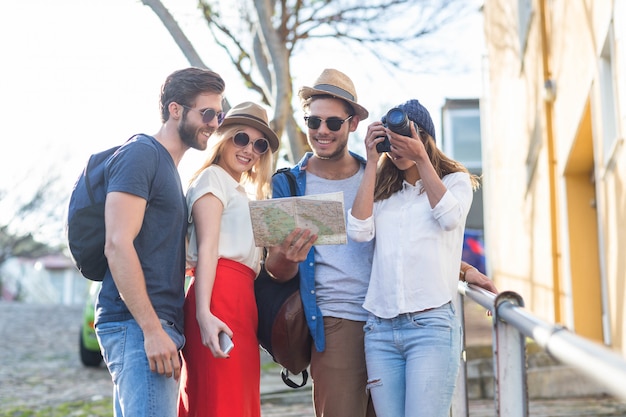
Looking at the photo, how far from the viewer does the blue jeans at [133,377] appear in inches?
115

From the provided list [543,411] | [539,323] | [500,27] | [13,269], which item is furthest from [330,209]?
[13,269]

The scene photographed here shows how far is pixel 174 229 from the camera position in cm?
310

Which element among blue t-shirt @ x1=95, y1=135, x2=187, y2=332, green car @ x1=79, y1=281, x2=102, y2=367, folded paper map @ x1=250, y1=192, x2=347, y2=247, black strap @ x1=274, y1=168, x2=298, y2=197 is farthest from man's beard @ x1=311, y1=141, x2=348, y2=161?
green car @ x1=79, y1=281, x2=102, y2=367

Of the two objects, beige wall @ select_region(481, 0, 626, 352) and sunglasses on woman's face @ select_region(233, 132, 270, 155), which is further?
beige wall @ select_region(481, 0, 626, 352)

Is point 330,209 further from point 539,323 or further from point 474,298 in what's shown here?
point 539,323

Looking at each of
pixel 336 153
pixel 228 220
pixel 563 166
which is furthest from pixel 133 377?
pixel 563 166

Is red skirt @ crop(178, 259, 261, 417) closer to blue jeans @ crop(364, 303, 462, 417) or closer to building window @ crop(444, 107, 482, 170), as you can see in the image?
blue jeans @ crop(364, 303, 462, 417)

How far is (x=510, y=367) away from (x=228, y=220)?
4.28ft

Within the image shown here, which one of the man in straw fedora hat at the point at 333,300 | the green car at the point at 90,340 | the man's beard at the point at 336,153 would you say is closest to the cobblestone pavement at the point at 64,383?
the green car at the point at 90,340

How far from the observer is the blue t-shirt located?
297cm

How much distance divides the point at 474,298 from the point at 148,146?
132cm

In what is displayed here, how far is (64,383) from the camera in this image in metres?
10.0

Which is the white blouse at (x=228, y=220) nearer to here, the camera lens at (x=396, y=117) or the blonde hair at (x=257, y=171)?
the blonde hair at (x=257, y=171)

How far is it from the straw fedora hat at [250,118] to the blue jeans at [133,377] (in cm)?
113
